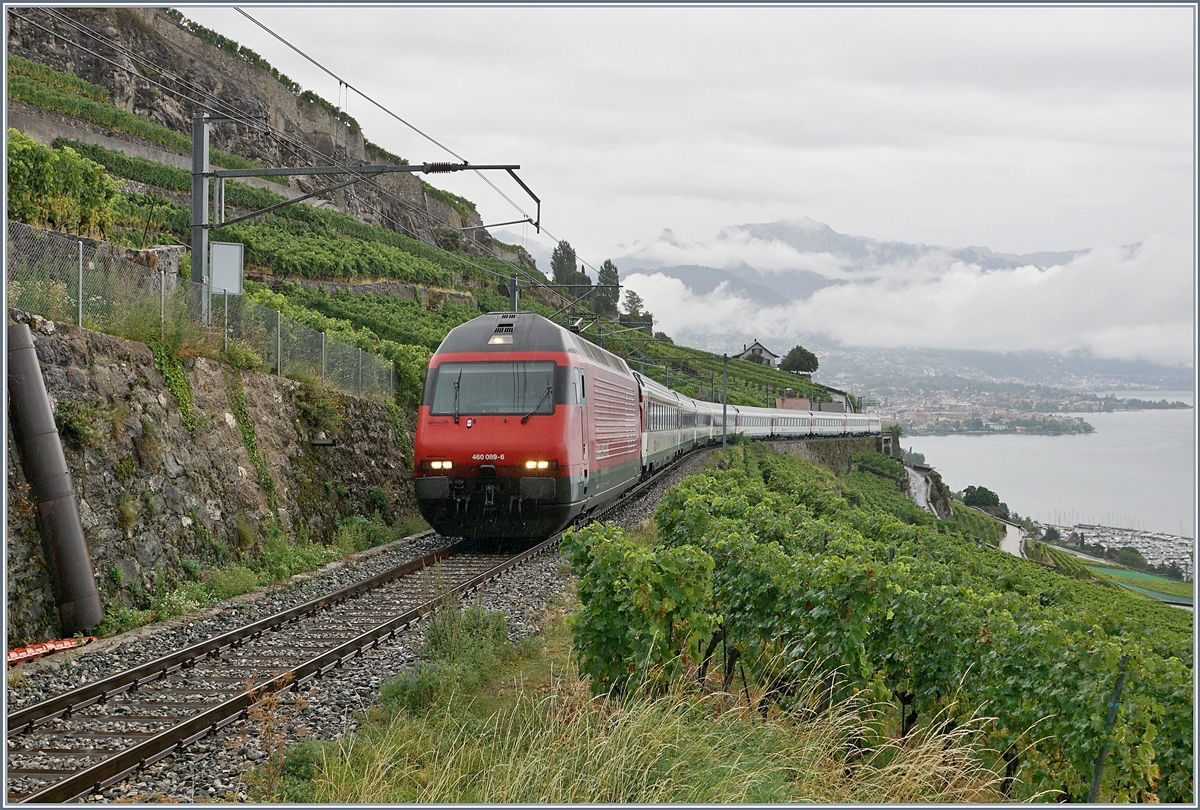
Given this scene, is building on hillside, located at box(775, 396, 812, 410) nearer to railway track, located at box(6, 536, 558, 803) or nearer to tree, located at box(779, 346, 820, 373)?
tree, located at box(779, 346, 820, 373)

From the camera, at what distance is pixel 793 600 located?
7.78 metres

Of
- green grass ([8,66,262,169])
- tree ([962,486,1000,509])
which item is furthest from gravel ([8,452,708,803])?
tree ([962,486,1000,509])

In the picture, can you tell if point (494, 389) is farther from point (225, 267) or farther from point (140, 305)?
point (225, 267)

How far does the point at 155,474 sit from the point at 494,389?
5.44 m

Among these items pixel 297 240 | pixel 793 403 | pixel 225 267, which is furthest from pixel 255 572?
pixel 793 403

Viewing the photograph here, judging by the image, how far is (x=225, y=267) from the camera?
17.3 m

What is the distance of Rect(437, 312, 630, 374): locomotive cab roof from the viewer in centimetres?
1614

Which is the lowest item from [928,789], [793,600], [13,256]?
[928,789]

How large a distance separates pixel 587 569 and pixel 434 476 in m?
8.09

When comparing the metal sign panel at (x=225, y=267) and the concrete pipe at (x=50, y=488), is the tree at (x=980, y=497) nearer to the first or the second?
the metal sign panel at (x=225, y=267)

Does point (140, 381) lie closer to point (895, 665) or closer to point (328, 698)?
point (328, 698)

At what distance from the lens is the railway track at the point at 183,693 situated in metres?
6.23

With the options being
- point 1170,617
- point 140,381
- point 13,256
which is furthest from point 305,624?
point 1170,617

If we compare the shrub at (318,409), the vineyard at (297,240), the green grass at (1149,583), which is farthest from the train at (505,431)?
the green grass at (1149,583)
